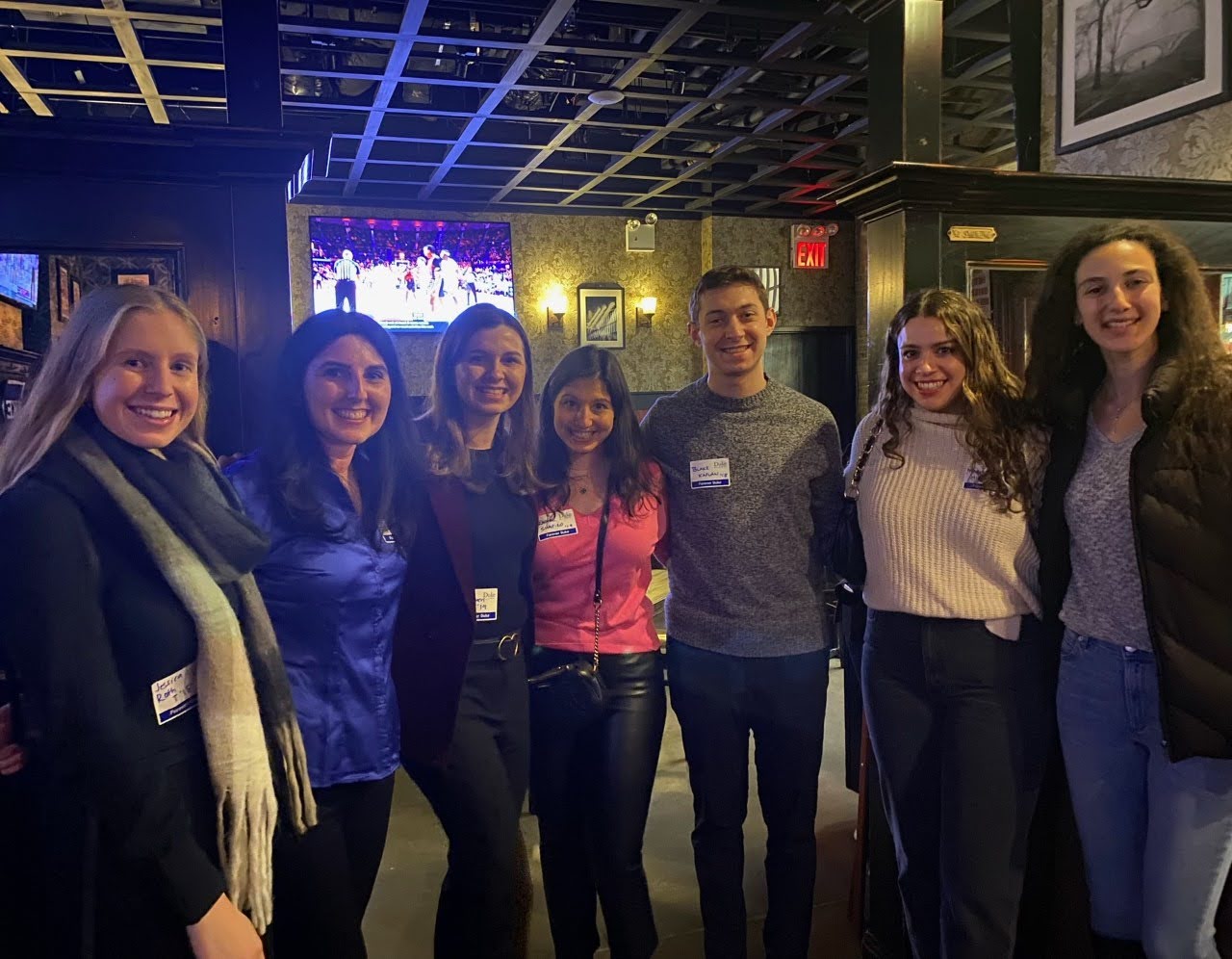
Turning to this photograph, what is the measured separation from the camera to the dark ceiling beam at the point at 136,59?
4.64 m

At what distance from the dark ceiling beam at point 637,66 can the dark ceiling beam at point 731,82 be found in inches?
21.9

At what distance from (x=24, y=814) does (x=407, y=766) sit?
2.19ft

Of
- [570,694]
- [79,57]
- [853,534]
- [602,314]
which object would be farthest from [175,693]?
[602,314]

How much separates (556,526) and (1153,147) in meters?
2.38

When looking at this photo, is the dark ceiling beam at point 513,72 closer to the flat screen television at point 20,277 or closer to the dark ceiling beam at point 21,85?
the dark ceiling beam at point 21,85

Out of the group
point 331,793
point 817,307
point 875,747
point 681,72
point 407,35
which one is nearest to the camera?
point 331,793

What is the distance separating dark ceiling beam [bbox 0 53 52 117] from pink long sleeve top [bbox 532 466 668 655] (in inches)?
207

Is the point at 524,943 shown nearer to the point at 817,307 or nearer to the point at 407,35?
the point at 407,35

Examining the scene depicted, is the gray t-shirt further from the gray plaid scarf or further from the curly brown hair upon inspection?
the gray plaid scarf

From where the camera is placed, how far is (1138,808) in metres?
1.59

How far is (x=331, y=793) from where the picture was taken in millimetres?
1583

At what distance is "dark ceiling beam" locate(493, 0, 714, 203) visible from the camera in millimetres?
4902

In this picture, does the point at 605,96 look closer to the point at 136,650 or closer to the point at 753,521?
the point at 753,521

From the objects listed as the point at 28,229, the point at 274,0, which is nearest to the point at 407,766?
the point at 28,229
